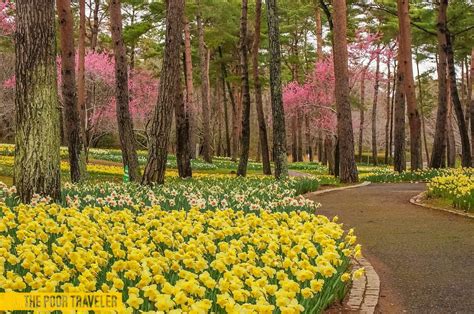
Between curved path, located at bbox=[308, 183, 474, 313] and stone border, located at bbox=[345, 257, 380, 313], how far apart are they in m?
0.11

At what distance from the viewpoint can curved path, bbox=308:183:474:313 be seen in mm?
4910

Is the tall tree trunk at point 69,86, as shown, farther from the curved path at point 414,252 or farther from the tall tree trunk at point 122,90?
the curved path at point 414,252

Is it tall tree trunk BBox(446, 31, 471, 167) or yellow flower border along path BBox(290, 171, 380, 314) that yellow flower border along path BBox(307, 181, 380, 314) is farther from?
tall tree trunk BBox(446, 31, 471, 167)

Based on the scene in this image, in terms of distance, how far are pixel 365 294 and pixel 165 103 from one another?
26.1 ft

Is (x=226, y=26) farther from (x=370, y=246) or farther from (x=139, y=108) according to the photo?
(x=370, y=246)

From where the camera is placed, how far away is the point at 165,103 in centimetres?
1183

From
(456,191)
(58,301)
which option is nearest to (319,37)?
(456,191)

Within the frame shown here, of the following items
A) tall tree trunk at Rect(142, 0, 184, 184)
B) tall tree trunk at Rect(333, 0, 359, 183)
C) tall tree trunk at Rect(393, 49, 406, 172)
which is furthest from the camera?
tall tree trunk at Rect(393, 49, 406, 172)

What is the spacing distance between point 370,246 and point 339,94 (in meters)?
10.1

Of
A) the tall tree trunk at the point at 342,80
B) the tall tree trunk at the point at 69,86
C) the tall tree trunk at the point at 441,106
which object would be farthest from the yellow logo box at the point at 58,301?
the tall tree trunk at the point at 441,106

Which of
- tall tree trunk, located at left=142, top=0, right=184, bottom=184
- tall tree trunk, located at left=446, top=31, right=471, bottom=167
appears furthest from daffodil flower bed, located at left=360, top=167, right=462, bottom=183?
tall tree trunk, located at left=142, top=0, right=184, bottom=184

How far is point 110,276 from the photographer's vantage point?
3396 millimetres

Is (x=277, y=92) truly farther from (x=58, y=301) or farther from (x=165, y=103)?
(x=58, y=301)

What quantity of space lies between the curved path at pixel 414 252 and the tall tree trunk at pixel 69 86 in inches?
264
